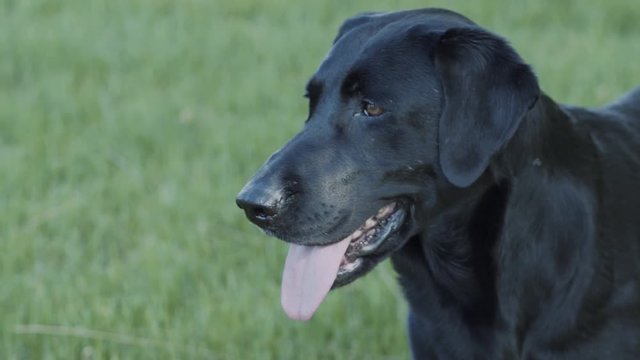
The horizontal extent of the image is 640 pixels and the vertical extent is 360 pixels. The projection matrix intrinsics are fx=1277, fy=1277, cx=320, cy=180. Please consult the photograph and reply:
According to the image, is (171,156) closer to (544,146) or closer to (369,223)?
(369,223)

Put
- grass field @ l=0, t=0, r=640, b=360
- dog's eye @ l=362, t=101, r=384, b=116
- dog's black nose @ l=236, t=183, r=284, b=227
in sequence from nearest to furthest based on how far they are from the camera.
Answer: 1. dog's black nose @ l=236, t=183, r=284, b=227
2. dog's eye @ l=362, t=101, r=384, b=116
3. grass field @ l=0, t=0, r=640, b=360

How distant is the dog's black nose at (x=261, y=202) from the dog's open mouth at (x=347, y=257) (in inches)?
8.7

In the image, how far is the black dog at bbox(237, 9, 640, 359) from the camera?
10.5 feet

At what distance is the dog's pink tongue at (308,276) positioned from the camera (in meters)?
3.30

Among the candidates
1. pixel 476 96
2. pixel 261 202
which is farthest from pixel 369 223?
pixel 476 96

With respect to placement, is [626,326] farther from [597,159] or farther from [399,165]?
[399,165]

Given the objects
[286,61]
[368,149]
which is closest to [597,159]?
[368,149]

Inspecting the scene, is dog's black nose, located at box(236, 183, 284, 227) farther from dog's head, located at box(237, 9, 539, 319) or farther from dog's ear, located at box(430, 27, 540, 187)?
dog's ear, located at box(430, 27, 540, 187)

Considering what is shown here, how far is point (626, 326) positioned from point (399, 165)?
0.76 metres

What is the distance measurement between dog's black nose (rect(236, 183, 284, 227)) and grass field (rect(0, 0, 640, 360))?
1141mm

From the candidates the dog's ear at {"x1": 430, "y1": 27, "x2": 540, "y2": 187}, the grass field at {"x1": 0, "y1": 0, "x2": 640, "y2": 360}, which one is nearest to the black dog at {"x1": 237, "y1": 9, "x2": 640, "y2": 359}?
the dog's ear at {"x1": 430, "y1": 27, "x2": 540, "y2": 187}

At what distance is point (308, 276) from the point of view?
11.0ft

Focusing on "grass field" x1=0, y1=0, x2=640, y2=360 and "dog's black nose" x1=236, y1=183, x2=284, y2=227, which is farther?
"grass field" x1=0, y1=0, x2=640, y2=360

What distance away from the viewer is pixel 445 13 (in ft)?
11.3
